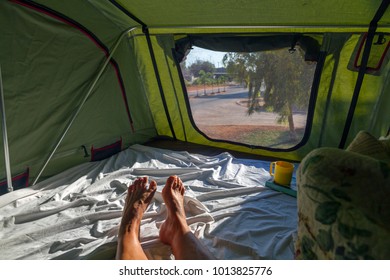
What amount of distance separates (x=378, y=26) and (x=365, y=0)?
1.38 ft

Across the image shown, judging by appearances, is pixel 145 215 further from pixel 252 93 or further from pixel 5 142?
pixel 252 93

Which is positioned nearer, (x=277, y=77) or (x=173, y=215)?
(x=173, y=215)

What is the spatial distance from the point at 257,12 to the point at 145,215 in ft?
4.59

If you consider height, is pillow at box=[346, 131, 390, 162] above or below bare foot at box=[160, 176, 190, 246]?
above

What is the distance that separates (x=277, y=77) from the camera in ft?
6.44

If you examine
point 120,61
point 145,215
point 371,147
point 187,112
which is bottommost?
point 145,215

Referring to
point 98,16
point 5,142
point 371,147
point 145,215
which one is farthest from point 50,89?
point 371,147

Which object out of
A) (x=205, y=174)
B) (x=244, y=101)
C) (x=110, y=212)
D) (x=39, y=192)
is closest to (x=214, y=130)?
(x=244, y=101)

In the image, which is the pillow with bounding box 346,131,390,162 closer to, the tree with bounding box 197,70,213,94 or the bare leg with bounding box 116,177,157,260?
the bare leg with bounding box 116,177,157,260

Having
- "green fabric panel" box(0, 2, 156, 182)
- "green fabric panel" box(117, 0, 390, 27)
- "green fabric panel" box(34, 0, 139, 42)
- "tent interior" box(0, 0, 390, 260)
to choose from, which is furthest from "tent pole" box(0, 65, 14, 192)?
"green fabric panel" box(117, 0, 390, 27)

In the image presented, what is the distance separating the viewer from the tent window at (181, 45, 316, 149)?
1.93m

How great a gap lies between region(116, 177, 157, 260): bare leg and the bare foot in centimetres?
10

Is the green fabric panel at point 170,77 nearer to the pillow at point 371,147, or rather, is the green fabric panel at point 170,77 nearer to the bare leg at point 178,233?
the bare leg at point 178,233

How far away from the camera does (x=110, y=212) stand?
1289mm
